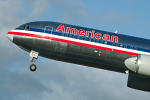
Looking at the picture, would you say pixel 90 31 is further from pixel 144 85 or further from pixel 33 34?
pixel 144 85

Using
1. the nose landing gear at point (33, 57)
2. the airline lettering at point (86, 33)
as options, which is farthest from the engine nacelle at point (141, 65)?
the nose landing gear at point (33, 57)

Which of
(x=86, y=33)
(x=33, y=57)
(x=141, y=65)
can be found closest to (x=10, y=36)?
(x=33, y=57)

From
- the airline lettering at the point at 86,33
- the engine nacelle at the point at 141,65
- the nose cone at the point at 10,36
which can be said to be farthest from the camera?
the nose cone at the point at 10,36

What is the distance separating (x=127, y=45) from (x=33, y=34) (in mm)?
13051

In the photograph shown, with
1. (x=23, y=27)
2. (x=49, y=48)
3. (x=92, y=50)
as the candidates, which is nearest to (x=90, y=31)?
(x=92, y=50)

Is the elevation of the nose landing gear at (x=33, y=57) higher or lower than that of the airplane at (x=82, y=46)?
lower

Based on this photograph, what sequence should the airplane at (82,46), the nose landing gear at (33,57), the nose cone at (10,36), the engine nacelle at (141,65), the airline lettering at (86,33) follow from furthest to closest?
the nose cone at (10,36) < the nose landing gear at (33,57) < the airline lettering at (86,33) < the airplane at (82,46) < the engine nacelle at (141,65)

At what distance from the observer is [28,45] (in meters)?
51.2

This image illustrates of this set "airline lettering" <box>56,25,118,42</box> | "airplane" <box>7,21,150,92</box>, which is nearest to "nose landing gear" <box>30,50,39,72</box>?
"airplane" <box>7,21,150,92</box>

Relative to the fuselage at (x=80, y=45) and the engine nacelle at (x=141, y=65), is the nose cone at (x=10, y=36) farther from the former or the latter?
the engine nacelle at (x=141, y=65)

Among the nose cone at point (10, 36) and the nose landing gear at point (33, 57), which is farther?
the nose cone at point (10, 36)

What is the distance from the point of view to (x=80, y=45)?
50.4 meters

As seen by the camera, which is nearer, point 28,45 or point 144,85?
point 28,45

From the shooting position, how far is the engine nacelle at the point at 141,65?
4878 cm
